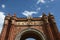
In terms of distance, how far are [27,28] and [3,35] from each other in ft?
17.7

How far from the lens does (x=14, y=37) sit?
26.3 metres

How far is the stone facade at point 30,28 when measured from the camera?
86.3 ft

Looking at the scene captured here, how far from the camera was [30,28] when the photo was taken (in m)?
27.6

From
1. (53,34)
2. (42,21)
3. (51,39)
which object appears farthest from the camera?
(42,21)

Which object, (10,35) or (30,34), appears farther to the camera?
(30,34)

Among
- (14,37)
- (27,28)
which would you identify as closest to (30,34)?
(27,28)

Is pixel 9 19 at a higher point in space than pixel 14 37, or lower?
higher

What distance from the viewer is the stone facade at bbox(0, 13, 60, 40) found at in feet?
86.3

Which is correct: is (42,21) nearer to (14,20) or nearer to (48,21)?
(48,21)

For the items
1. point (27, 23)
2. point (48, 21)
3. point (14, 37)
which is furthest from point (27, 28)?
point (48, 21)

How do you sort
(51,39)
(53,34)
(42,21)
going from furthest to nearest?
(42,21)
(53,34)
(51,39)

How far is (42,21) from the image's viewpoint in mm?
28906

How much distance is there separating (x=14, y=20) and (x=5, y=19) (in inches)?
92.2

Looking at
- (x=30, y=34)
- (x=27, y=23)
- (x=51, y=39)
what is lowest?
(x=51, y=39)
